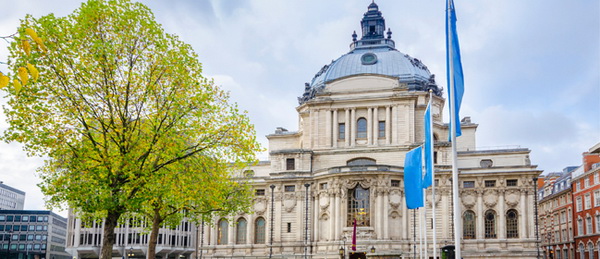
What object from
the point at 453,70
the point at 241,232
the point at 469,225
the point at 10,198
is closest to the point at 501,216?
the point at 469,225

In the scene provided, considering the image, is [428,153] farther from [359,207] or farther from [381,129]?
[381,129]

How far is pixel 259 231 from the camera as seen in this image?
82.2 metres

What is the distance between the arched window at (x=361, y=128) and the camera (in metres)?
80.5

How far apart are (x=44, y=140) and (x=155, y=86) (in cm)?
A: 652

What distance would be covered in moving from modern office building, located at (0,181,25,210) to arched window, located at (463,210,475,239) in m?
124

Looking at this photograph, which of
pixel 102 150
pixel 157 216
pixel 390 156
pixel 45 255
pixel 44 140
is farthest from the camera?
pixel 45 255

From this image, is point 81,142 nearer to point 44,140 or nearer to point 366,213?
point 44,140

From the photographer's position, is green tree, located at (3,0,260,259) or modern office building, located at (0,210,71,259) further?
modern office building, located at (0,210,71,259)

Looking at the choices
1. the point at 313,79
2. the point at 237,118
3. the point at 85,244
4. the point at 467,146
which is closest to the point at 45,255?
the point at 85,244

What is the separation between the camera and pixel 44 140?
29.9 m

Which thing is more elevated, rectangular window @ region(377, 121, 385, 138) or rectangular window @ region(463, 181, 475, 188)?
rectangular window @ region(377, 121, 385, 138)

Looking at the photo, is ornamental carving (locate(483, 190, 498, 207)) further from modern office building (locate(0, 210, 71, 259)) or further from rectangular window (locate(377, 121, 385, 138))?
modern office building (locate(0, 210, 71, 259))

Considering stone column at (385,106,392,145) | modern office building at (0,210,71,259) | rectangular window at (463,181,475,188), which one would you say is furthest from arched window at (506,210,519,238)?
modern office building at (0,210,71,259)

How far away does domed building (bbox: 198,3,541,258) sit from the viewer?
73188 mm
